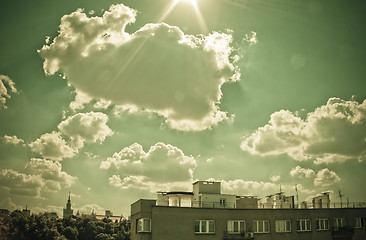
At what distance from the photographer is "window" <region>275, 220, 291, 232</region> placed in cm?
4459

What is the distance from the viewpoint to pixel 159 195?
160 ft

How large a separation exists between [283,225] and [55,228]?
6262cm

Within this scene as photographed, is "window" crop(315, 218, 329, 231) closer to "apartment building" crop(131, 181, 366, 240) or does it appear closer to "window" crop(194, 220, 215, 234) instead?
"apartment building" crop(131, 181, 366, 240)

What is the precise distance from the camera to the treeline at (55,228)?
75.7m

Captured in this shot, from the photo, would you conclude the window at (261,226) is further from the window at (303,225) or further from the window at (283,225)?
the window at (303,225)

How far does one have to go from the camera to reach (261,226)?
43.6 meters

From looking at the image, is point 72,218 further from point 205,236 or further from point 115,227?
point 205,236

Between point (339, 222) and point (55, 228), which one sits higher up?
point (339, 222)

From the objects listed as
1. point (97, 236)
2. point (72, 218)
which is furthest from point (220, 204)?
point (72, 218)

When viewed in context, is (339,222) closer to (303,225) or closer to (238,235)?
(303,225)

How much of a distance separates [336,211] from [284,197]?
24.5ft

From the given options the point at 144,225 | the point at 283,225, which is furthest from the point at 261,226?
the point at 144,225

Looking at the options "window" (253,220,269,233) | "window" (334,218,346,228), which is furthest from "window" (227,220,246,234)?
"window" (334,218,346,228)

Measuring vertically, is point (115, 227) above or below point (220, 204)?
below
